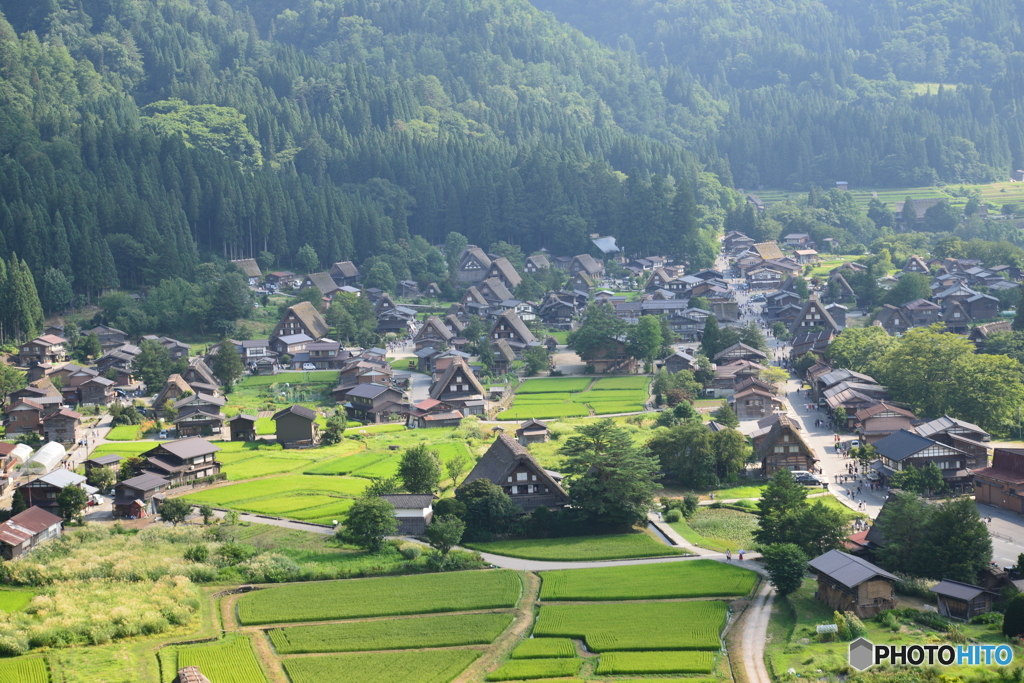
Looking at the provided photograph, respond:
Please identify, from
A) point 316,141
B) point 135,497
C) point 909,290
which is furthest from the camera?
point 316,141

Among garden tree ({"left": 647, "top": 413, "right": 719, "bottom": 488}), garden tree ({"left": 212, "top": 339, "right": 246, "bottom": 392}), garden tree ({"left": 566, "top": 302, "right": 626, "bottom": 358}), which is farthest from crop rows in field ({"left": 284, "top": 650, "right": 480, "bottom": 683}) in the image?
garden tree ({"left": 566, "top": 302, "right": 626, "bottom": 358})

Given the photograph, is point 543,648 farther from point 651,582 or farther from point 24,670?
point 24,670

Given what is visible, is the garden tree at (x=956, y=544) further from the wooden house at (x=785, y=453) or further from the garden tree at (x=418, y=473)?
the garden tree at (x=418, y=473)

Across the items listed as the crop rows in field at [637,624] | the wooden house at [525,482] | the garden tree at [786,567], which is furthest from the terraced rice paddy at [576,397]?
the crop rows in field at [637,624]

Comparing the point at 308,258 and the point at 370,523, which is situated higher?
the point at 308,258

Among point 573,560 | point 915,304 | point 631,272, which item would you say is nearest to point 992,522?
point 573,560

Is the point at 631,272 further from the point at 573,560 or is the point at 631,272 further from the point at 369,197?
the point at 573,560

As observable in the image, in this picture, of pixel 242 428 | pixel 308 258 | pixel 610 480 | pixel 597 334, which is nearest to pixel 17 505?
pixel 242 428
